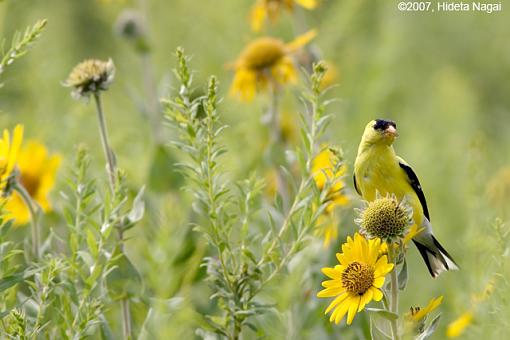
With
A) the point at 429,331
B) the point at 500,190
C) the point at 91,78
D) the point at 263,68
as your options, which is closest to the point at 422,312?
the point at 429,331

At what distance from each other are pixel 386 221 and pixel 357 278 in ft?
0.24

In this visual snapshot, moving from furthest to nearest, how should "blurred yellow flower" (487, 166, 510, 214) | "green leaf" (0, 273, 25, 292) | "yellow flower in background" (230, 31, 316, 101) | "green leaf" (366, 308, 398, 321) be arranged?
1. "yellow flower in background" (230, 31, 316, 101)
2. "blurred yellow flower" (487, 166, 510, 214)
3. "green leaf" (0, 273, 25, 292)
4. "green leaf" (366, 308, 398, 321)

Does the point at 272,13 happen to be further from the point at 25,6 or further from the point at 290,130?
the point at 25,6

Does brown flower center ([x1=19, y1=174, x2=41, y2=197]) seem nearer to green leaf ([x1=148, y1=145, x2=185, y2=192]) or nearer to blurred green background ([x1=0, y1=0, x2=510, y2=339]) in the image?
blurred green background ([x1=0, y1=0, x2=510, y2=339])

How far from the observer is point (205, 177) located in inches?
42.6

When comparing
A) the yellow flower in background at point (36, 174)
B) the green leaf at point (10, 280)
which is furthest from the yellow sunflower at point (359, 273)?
the yellow flower in background at point (36, 174)

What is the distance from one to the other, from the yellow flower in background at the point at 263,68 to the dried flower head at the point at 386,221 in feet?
4.12

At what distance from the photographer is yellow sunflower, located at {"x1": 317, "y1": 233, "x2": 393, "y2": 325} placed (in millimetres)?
942

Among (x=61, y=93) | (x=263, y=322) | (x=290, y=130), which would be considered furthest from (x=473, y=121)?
(x=263, y=322)

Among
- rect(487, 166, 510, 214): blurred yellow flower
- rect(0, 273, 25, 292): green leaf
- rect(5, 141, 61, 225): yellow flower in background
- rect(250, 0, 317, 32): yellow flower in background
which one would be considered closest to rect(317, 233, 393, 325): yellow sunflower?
rect(0, 273, 25, 292): green leaf

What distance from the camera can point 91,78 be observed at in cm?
131

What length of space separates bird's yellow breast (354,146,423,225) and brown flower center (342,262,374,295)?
14 cm

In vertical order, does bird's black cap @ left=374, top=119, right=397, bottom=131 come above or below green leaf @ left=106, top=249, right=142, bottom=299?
above

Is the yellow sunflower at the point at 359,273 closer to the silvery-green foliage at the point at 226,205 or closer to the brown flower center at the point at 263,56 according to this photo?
the silvery-green foliage at the point at 226,205
